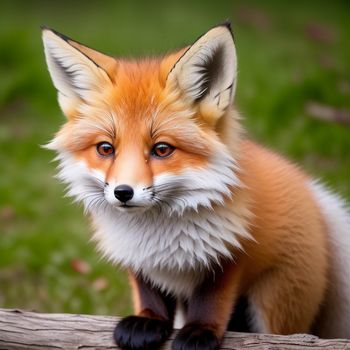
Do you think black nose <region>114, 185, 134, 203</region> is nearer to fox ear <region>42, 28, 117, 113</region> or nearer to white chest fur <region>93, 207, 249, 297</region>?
white chest fur <region>93, 207, 249, 297</region>

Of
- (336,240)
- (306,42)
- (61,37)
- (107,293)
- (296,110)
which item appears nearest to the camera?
(61,37)

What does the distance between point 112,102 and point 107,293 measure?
9.53 feet

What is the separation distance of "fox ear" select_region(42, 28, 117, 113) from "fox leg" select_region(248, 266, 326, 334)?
54.2 inches

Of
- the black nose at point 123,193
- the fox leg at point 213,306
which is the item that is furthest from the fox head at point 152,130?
the fox leg at point 213,306

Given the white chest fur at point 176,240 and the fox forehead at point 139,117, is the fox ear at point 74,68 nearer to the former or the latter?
the fox forehead at point 139,117

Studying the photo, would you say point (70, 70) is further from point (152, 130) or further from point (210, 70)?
point (210, 70)

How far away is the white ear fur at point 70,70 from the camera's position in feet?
12.5

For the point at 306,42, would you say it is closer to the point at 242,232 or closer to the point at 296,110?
the point at 296,110

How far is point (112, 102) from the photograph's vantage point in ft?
12.3

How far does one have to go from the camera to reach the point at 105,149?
12.1 feet

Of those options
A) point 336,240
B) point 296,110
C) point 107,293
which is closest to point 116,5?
point 296,110

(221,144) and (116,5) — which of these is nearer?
(221,144)

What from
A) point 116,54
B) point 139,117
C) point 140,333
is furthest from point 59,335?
point 116,54

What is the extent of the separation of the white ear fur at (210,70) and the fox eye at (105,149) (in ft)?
1.47
